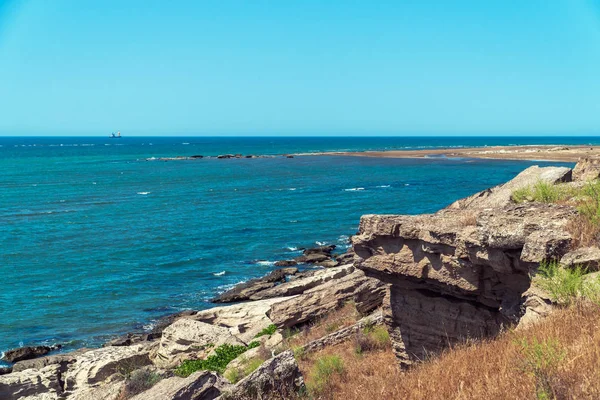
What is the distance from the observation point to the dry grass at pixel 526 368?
17.9 ft

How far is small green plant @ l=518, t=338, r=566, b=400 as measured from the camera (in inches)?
211

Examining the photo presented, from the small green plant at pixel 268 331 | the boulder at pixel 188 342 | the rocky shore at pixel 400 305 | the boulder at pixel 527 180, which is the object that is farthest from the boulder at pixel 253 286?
the boulder at pixel 527 180

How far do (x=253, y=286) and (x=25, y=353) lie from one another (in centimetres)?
1288

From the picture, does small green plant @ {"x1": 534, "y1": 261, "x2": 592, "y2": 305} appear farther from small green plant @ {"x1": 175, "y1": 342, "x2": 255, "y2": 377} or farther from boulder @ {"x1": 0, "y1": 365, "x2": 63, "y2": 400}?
boulder @ {"x1": 0, "y1": 365, "x2": 63, "y2": 400}

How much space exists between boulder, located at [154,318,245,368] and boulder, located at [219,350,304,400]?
395 inches

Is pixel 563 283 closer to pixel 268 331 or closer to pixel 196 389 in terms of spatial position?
pixel 196 389

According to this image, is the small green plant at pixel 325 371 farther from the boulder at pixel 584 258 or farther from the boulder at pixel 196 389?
the boulder at pixel 584 258

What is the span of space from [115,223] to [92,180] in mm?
39307

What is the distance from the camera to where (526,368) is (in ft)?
19.9

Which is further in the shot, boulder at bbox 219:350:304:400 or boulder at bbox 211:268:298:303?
boulder at bbox 211:268:298:303

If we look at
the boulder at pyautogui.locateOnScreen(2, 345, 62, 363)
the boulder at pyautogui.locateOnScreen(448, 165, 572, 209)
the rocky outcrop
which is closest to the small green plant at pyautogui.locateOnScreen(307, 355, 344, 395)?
the rocky outcrop

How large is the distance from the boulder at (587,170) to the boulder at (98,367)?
16.4 m

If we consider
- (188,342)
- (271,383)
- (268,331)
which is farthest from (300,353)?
(188,342)

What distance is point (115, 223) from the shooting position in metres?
47.7
